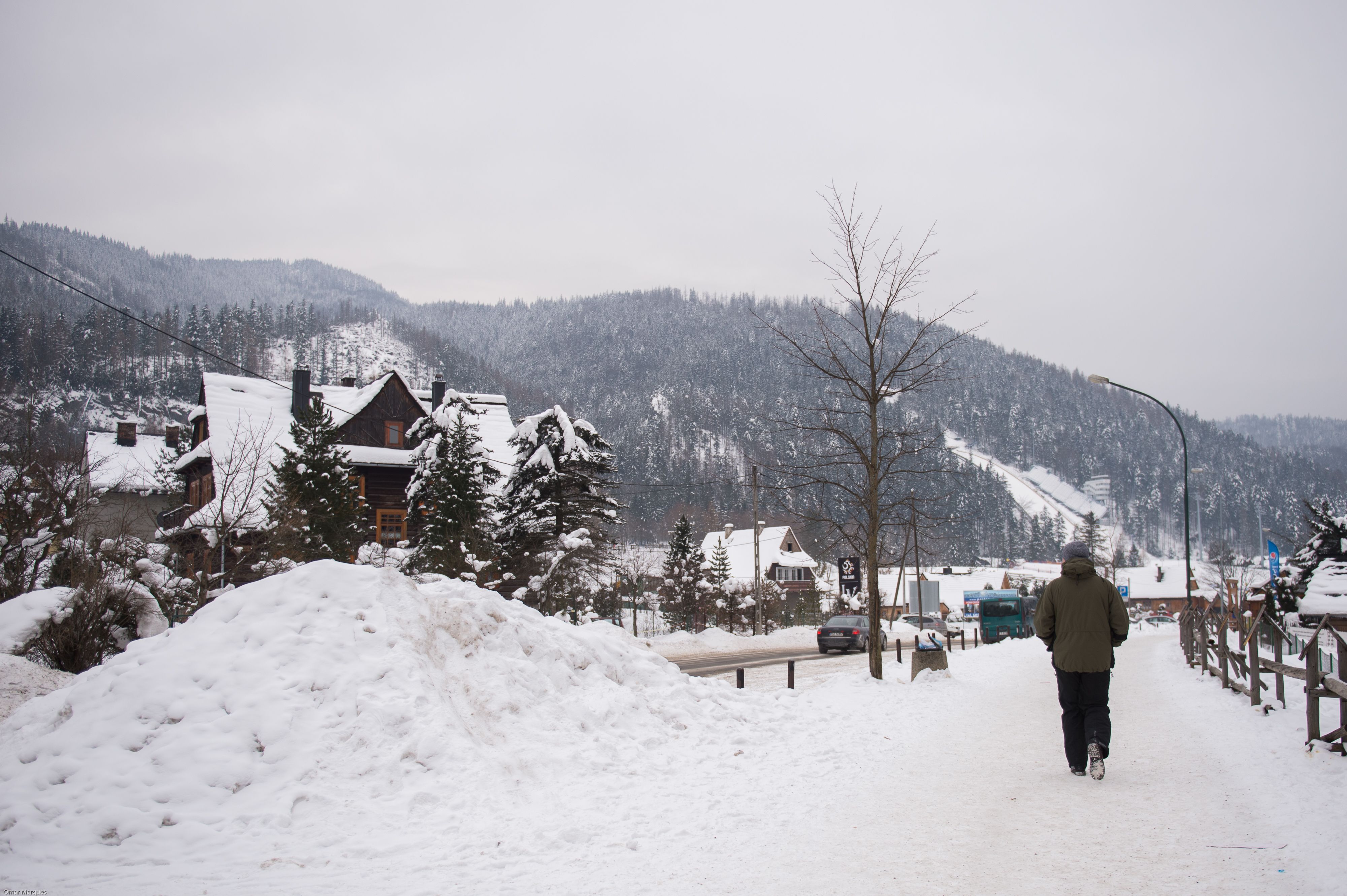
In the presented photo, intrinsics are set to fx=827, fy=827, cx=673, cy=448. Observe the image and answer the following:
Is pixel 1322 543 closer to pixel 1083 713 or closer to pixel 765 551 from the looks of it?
pixel 1083 713

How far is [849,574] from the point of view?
2733cm

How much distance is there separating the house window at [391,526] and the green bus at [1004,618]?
3303 centimetres

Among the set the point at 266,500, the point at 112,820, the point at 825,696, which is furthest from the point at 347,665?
the point at 266,500

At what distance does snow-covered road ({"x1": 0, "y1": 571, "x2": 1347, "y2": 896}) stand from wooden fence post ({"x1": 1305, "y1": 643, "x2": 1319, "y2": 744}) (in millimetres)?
331

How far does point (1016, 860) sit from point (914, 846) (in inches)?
25.7

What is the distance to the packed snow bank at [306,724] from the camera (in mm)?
5633

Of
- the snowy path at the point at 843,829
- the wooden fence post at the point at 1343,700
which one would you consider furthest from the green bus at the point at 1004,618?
the wooden fence post at the point at 1343,700

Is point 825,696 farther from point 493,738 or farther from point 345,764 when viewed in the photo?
point 345,764

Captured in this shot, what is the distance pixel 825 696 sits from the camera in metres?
13.5

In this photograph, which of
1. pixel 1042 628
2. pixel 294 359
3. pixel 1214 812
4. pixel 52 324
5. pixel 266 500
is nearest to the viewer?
pixel 1214 812

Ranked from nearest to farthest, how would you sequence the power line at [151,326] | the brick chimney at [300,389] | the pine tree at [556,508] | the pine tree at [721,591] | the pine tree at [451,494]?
1. the power line at [151,326]
2. the pine tree at [451,494]
3. the pine tree at [556,508]
4. the brick chimney at [300,389]
5. the pine tree at [721,591]

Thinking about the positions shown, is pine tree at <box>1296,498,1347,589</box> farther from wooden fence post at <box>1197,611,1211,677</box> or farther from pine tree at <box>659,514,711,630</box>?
pine tree at <box>659,514,711,630</box>

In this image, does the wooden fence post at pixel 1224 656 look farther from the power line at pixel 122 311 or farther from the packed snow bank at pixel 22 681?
the power line at pixel 122 311

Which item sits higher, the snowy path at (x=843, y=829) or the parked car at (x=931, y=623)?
the snowy path at (x=843, y=829)
